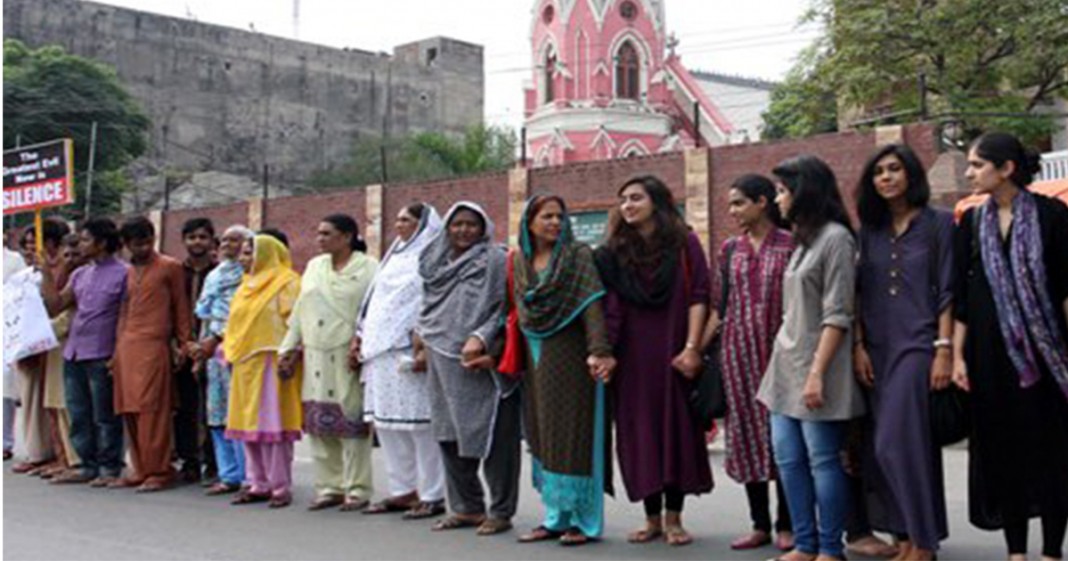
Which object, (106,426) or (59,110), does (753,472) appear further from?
(59,110)

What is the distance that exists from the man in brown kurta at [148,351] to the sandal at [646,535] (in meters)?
3.55

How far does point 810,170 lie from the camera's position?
17.0ft

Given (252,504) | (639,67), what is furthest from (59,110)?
(252,504)

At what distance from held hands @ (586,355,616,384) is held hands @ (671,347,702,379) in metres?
0.29

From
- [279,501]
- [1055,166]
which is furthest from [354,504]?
[1055,166]

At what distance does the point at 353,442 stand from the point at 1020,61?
19.9 m

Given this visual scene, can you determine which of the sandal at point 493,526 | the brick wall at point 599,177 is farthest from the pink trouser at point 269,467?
the brick wall at point 599,177

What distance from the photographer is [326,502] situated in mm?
7180

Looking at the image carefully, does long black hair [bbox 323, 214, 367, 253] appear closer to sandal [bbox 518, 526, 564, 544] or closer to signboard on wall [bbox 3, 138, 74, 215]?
sandal [bbox 518, 526, 564, 544]

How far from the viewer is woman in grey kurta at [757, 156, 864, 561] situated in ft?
16.4

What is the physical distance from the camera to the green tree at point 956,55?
23.3 m

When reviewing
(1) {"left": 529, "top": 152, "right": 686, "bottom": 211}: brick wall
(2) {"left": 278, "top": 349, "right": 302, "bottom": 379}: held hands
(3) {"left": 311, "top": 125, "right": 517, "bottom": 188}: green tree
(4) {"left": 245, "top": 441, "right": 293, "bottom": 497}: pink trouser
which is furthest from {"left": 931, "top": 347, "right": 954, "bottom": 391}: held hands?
(3) {"left": 311, "top": 125, "right": 517, "bottom": 188}: green tree

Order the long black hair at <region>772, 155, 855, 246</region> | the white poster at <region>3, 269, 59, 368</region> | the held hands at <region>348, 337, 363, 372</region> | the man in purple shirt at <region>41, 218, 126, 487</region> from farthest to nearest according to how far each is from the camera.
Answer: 1. the white poster at <region>3, 269, 59, 368</region>
2. the man in purple shirt at <region>41, 218, 126, 487</region>
3. the held hands at <region>348, 337, 363, 372</region>
4. the long black hair at <region>772, 155, 855, 246</region>

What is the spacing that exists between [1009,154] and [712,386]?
162 centimetres
